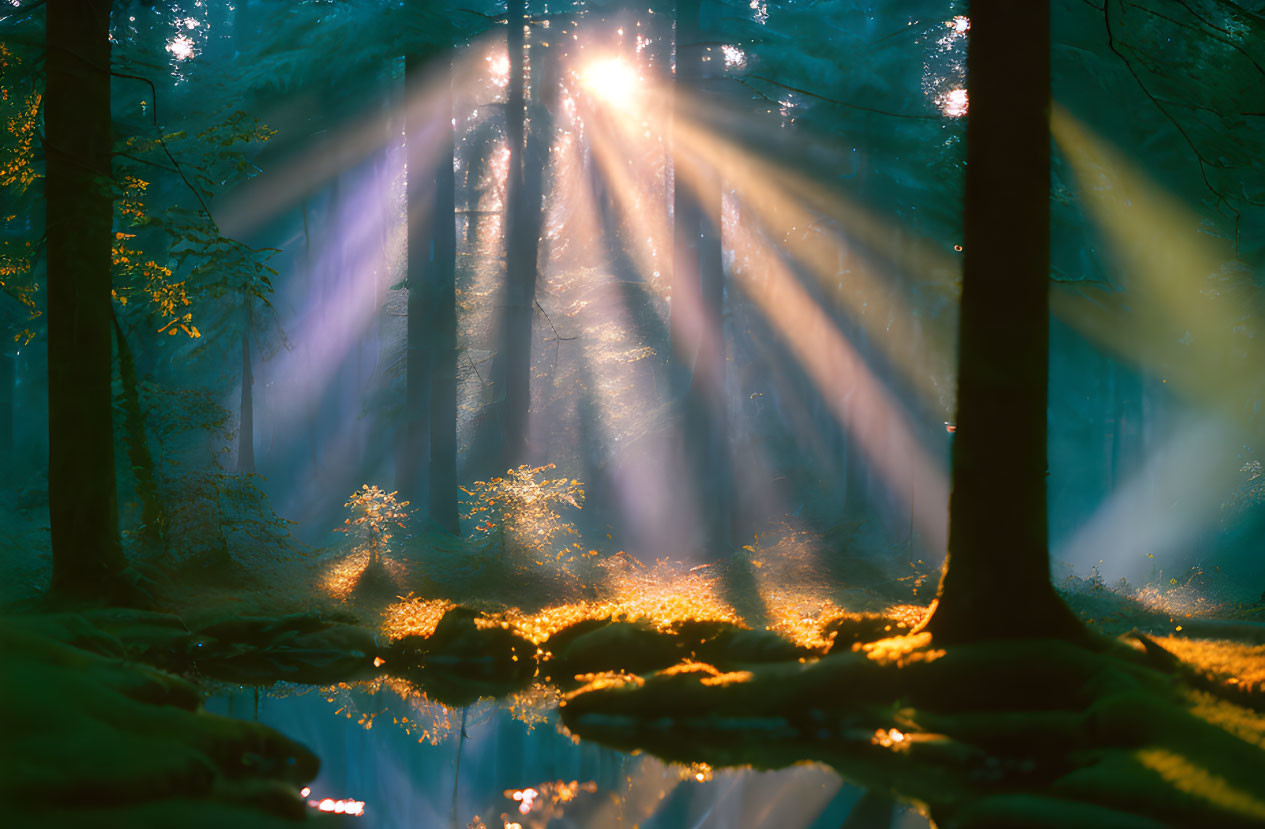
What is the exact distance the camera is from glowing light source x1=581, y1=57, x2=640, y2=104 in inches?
845

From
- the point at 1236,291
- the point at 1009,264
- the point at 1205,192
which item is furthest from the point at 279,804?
the point at 1236,291

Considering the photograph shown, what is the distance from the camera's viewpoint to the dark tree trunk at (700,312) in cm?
1848

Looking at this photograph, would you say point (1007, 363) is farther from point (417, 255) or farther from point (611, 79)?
point (611, 79)

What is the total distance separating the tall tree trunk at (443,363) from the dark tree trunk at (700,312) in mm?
5055

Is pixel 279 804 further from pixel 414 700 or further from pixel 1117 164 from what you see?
pixel 1117 164

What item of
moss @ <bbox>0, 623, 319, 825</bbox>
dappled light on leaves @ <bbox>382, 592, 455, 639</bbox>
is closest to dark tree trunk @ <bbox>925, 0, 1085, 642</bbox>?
moss @ <bbox>0, 623, 319, 825</bbox>

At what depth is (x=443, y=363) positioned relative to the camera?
17781 millimetres

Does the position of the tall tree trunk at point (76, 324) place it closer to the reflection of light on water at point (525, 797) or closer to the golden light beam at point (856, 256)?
the reflection of light on water at point (525, 797)

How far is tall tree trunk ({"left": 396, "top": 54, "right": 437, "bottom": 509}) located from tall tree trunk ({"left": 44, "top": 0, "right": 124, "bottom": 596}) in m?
7.98

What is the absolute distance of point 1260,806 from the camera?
4.23 metres

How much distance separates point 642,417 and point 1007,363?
2364cm

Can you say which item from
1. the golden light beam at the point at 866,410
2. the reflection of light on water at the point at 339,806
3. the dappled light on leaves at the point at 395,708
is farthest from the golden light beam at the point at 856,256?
the reflection of light on water at the point at 339,806

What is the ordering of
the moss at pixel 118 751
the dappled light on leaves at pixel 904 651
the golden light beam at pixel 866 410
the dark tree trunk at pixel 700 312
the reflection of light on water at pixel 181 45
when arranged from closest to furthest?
the moss at pixel 118 751 < the dappled light on leaves at pixel 904 651 < the dark tree trunk at pixel 700 312 < the golden light beam at pixel 866 410 < the reflection of light on water at pixel 181 45

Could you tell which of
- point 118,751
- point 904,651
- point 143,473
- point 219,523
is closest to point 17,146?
point 143,473
